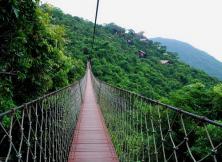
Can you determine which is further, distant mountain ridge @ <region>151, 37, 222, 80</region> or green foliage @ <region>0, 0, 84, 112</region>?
distant mountain ridge @ <region>151, 37, 222, 80</region>

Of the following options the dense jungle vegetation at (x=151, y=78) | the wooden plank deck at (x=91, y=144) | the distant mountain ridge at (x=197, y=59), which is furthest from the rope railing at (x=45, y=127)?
the distant mountain ridge at (x=197, y=59)

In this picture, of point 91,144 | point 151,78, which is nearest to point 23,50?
point 91,144

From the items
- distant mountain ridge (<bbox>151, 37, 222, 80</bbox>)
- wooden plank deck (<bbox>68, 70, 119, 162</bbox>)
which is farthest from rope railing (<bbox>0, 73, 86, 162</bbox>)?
distant mountain ridge (<bbox>151, 37, 222, 80</bbox>)

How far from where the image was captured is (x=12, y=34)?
3010mm

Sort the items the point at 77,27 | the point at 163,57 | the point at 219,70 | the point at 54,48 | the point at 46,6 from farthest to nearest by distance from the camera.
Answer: the point at 219,70 < the point at 163,57 < the point at 77,27 < the point at 46,6 < the point at 54,48

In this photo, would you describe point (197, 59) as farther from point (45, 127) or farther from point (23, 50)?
point (45, 127)

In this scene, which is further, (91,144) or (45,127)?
(91,144)

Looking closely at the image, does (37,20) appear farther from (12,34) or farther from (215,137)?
(215,137)

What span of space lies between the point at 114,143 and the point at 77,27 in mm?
30222

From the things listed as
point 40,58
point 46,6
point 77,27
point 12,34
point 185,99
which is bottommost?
point 185,99

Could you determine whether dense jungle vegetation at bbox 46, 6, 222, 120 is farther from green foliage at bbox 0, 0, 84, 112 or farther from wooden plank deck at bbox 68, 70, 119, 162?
wooden plank deck at bbox 68, 70, 119, 162

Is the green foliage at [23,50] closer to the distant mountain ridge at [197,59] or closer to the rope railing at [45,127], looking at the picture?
the rope railing at [45,127]

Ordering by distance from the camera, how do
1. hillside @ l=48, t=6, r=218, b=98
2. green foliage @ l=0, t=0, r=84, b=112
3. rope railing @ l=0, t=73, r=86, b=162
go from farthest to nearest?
1. hillside @ l=48, t=6, r=218, b=98
2. green foliage @ l=0, t=0, r=84, b=112
3. rope railing @ l=0, t=73, r=86, b=162

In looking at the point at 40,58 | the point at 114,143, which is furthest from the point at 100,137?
the point at 40,58
